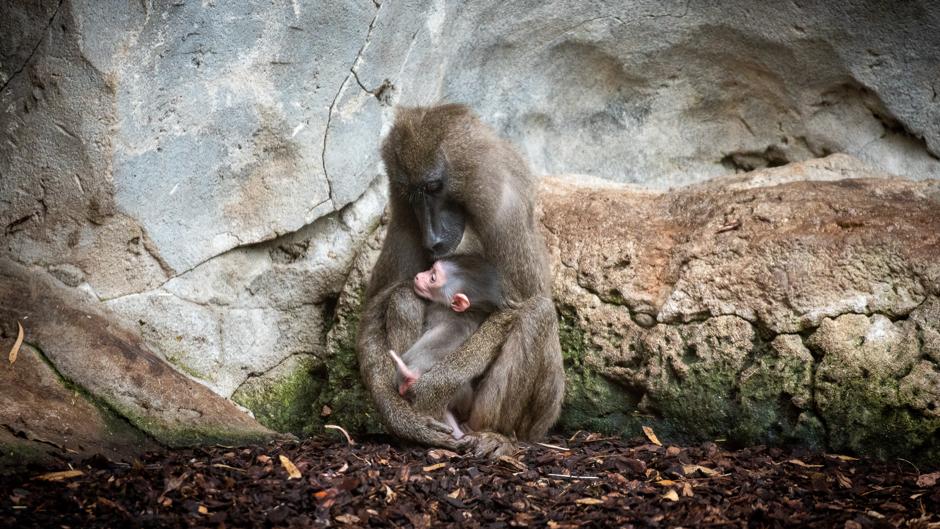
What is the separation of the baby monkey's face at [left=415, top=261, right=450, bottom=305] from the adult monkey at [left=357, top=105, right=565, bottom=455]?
82mm

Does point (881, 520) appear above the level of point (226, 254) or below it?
below

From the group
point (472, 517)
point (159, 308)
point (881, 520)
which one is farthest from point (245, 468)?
point (881, 520)

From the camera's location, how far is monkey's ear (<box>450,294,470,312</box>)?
625cm

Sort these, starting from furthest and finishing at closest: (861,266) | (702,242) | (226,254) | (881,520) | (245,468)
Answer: (226,254) → (702,242) → (861,266) → (245,468) → (881,520)

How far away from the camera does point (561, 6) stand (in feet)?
24.8

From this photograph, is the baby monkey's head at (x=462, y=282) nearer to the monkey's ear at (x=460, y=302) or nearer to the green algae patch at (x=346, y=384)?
the monkey's ear at (x=460, y=302)

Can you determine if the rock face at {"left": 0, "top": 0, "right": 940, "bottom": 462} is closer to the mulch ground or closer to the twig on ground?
the twig on ground

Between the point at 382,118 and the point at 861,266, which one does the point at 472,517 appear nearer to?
the point at 861,266

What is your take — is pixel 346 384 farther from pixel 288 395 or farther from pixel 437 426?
pixel 437 426

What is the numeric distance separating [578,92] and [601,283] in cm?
213

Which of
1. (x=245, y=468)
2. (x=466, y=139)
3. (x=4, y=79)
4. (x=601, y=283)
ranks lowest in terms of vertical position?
(x=245, y=468)

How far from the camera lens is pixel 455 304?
6285 mm

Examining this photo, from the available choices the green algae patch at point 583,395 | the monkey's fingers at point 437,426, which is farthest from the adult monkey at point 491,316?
the green algae patch at point 583,395

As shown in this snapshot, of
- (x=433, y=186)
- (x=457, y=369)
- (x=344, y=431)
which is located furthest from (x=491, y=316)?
(x=344, y=431)
